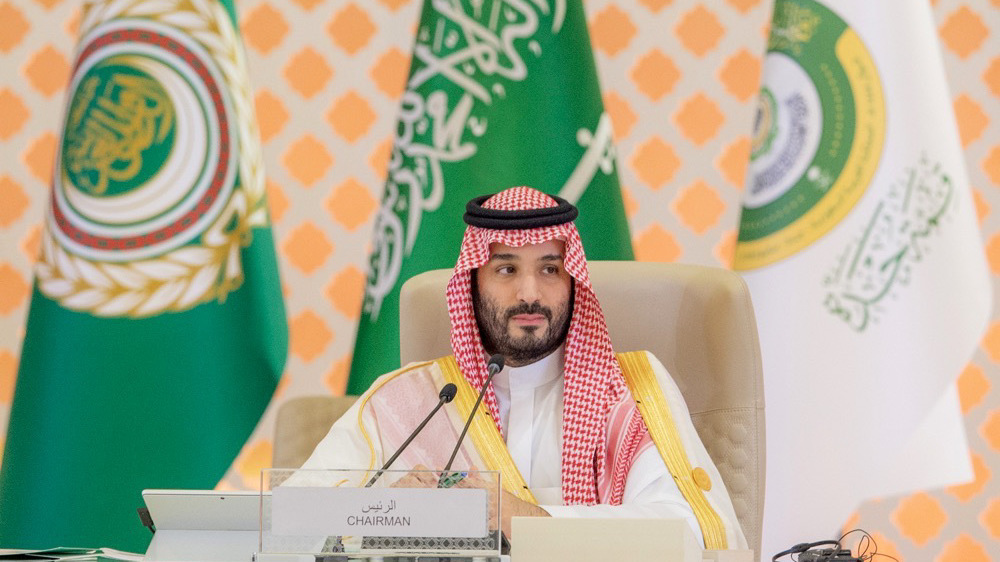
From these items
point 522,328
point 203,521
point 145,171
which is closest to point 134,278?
point 145,171

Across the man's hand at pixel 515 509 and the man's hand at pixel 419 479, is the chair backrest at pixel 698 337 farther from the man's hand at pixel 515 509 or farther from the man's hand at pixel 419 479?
the man's hand at pixel 419 479

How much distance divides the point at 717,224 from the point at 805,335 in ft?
2.28

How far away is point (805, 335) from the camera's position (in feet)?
10.5

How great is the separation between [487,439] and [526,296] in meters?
0.31

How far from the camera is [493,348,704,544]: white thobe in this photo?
231 centimetres

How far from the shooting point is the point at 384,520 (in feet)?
4.45

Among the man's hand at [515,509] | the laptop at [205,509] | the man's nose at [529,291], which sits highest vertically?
the man's nose at [529,291]

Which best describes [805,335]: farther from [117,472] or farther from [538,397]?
[117,472]

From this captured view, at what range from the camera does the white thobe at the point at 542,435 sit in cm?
231

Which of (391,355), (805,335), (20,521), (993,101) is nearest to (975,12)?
(993,101)

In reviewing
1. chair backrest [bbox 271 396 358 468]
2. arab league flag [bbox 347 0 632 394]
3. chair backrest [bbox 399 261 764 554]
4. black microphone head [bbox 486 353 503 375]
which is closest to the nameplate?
black microphone head [bbox 486 353 503 375]

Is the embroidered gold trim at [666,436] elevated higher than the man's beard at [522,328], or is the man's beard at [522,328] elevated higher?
the man's beard at [522,328]

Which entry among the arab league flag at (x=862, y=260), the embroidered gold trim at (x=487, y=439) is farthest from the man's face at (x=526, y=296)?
the arab league flag at (x=862, y=260)

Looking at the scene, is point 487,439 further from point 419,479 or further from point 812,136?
point 812,136
